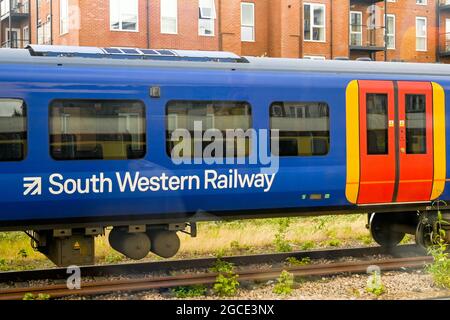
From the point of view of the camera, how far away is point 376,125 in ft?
30.2

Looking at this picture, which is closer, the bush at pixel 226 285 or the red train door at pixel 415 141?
the bush at pixel 226 285

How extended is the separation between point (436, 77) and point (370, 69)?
120cm

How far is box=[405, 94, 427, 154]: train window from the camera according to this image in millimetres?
9422

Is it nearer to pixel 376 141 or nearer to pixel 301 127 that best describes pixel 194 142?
pixel 301 127

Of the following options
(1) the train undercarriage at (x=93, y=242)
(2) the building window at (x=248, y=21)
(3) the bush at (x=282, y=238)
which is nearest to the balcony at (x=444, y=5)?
(2) the building window at (x=248, y=21)

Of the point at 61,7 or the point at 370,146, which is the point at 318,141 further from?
the point at 61,7

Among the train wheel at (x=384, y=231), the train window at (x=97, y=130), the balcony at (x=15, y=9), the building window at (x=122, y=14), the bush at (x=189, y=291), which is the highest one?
the balcony at (x=15, y=9)

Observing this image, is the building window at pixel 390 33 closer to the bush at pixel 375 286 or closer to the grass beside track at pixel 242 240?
the grass beside track at pixel 242 240

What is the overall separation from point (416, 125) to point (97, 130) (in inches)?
190

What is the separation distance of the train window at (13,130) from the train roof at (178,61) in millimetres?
558

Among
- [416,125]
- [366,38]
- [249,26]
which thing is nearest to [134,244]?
[416,125]

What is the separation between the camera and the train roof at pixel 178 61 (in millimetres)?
7913
